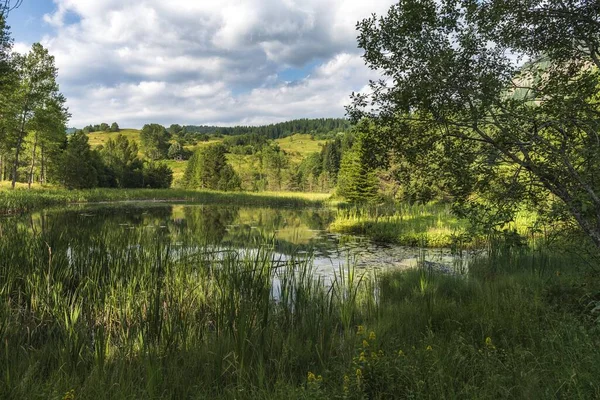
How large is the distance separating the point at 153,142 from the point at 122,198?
220ft

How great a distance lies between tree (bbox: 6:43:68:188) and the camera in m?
31.2

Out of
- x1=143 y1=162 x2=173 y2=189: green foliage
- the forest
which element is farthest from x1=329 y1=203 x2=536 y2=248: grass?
x1=143 y1=162 x2=173 y2=189: green foliage

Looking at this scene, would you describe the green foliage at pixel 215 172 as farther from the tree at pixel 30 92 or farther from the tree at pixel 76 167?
the tree at pixel 30 92

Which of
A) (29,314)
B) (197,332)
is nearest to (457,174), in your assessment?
(197,332)

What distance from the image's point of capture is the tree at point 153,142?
4050 inches

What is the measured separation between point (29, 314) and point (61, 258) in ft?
5.02

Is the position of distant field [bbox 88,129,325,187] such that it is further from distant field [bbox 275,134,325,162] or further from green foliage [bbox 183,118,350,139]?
green foliage [bbox 183,118,350,139]

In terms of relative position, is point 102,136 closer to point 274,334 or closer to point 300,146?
point 300,146

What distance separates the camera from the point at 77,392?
3064 millimetres

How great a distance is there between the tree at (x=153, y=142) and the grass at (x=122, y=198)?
52.5m

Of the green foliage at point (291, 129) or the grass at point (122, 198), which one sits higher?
the green foliage at point (291, 129)

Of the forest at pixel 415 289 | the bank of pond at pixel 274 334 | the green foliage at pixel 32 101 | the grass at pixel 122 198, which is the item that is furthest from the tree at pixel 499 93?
the green foliage at pixel 32 101

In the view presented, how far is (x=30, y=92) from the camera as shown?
32375mm

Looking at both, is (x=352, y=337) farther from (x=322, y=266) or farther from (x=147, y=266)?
(x=322, y=266)
